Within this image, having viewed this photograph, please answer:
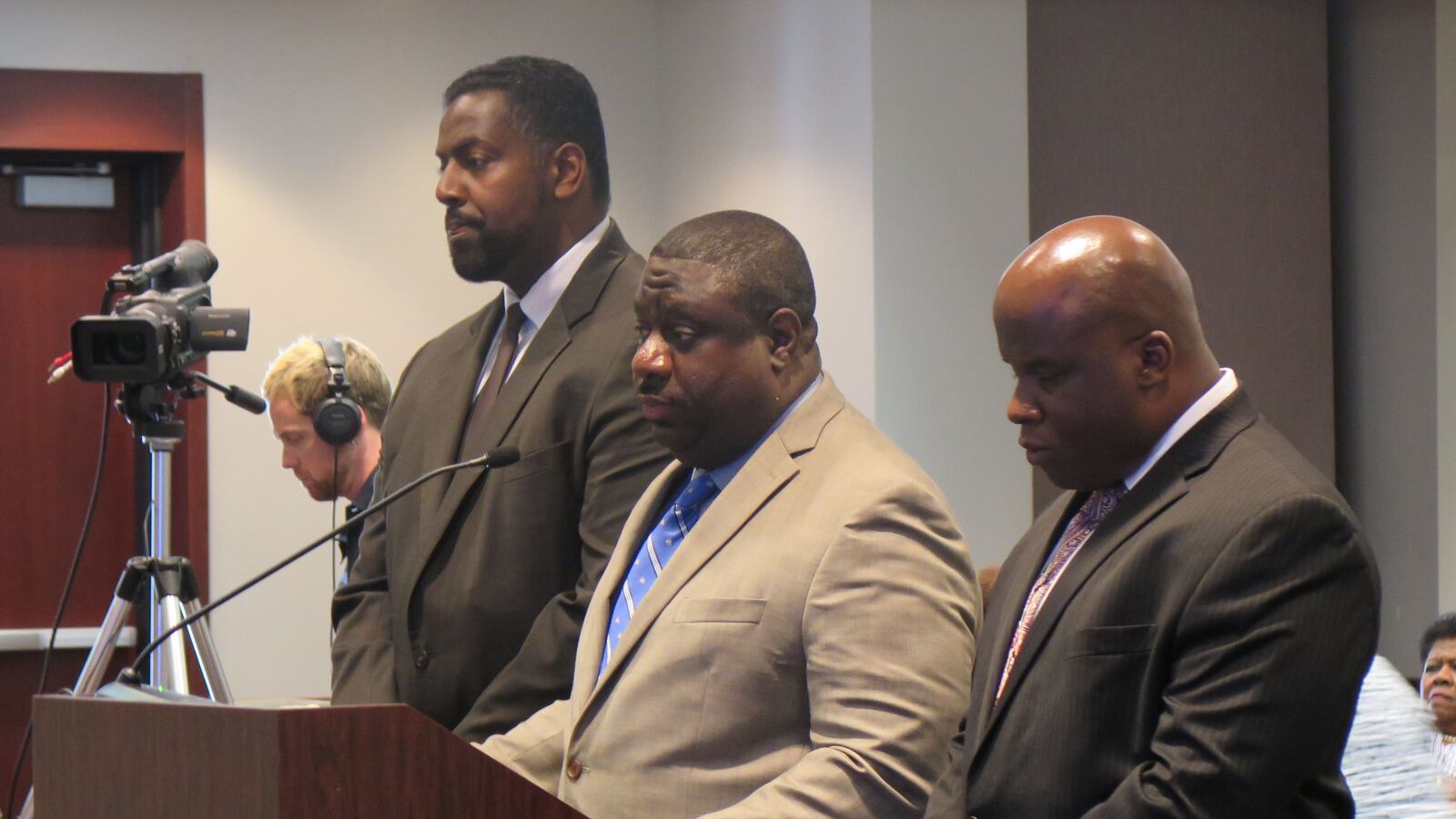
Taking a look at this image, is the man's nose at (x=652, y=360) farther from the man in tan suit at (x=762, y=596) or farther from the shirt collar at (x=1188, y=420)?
the shirt collar at (x=1188, y=420)

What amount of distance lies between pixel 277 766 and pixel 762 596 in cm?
60

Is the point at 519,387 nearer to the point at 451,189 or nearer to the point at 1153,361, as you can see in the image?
the point at 451,189

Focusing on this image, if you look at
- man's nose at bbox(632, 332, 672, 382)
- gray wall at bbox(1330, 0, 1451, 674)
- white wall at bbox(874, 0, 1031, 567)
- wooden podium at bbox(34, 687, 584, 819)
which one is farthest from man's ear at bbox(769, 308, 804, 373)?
gray wall at bbox(1330, 0, 1451, 674)

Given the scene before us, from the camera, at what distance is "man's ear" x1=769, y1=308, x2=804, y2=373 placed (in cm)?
211

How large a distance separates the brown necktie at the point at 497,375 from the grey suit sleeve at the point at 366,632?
0.20m

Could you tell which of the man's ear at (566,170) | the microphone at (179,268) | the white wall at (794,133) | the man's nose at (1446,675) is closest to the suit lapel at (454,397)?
the man's ear at (566,170)

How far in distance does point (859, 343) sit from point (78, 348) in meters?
2.02

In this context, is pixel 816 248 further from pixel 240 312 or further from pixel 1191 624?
pixel 1191 624

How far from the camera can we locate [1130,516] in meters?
1.66

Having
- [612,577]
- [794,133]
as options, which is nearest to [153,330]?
[612,577]

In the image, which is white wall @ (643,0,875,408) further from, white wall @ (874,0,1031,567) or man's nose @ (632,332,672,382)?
man's nose @ (632,332,672,382)

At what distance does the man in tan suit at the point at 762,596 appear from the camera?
1.91 meters

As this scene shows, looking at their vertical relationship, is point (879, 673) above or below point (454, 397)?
below

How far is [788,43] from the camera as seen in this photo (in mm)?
4848
